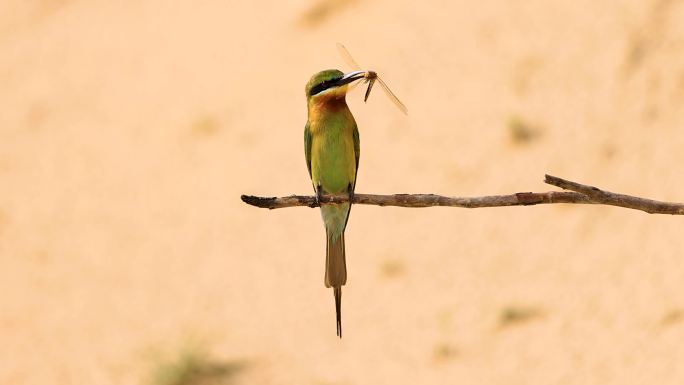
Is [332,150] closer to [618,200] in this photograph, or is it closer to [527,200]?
[527,200]

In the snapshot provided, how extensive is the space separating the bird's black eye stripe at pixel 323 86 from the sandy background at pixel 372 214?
3777 millimetres

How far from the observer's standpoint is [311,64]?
11344 millimetres

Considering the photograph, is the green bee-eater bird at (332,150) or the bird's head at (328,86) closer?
the bird's head at (328,86)

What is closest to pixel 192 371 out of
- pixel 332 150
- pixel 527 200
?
pixel 332 150

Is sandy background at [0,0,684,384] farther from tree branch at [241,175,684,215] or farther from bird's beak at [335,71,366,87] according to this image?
tree branch at [241,175,684,215]

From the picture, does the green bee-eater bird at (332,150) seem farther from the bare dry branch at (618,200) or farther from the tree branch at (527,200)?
the bare dry branch at (618,200)

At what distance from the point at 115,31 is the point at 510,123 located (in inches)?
242

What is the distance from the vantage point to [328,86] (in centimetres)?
414

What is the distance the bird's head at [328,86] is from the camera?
410 cm

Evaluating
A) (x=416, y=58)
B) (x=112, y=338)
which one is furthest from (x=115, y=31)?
(x=112, y=338)

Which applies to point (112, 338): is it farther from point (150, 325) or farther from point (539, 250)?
point (539, 250)

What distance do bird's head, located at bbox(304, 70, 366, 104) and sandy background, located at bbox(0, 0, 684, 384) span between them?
374cm

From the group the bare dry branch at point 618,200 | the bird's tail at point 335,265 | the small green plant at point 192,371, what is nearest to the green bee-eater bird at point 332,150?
the bird's tail at point 335,265

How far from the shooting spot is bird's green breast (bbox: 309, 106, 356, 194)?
4.24 m
